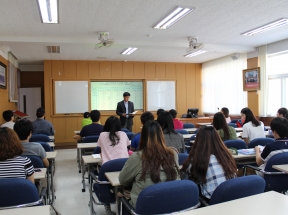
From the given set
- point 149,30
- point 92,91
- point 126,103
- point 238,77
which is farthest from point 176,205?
point 92,91

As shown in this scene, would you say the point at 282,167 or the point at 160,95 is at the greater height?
the point at 160,95

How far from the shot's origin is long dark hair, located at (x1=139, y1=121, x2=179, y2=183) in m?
2.01

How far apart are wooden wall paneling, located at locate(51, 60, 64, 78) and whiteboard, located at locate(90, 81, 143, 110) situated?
108 cm

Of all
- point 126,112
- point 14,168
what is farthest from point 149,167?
point 126,112

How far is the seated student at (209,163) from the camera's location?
2.13 metres

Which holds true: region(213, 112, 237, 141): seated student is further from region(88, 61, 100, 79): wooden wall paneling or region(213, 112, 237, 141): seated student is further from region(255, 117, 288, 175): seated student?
region(88, 61, 100, 79): wooden wall paneling

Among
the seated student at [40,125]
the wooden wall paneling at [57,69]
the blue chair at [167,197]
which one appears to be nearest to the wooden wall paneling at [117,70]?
the wooden wall paneling at [57,69]

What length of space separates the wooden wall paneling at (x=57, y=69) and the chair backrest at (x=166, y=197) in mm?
7914

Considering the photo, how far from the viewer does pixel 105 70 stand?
30.9 feet

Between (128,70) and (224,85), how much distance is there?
3.38 m

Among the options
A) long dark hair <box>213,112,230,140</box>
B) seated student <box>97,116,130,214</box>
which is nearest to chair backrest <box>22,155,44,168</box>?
seated student <box>97,116,130,214</box>

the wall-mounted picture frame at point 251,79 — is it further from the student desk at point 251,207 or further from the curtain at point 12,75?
the curtain at point 12,75

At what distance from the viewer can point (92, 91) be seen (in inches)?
372

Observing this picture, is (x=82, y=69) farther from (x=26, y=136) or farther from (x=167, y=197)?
Answer: (x=167, y=197)
